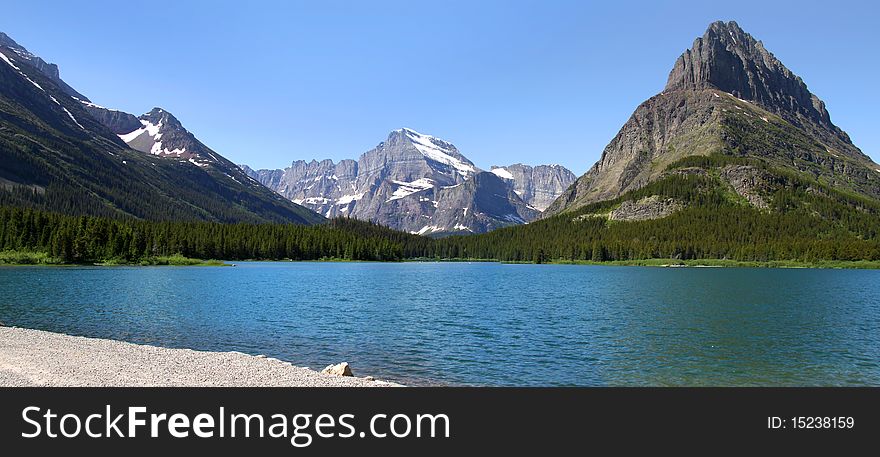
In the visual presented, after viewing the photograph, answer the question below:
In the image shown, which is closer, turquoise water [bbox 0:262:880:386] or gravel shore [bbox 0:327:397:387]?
gravel shore [bbox 0:327:397:387]

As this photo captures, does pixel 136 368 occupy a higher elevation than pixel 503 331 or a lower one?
higher

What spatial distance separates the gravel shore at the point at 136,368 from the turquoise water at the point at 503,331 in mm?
4915

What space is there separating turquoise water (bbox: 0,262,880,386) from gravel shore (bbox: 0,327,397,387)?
491 cm

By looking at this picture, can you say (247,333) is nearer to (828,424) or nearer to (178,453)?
(178,453)

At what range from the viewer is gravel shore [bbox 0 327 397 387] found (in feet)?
76.0

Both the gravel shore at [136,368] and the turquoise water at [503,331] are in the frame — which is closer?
the gravel shore at [136,368]

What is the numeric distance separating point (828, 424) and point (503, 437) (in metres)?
12.3

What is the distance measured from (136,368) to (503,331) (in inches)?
1160

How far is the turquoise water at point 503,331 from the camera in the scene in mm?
32219

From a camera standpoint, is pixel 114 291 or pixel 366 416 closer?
pixel 366 416

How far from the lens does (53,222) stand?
168 m

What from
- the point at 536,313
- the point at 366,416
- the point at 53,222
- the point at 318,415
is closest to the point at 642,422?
the point at 366,416

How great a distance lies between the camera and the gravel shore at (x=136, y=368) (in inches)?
912

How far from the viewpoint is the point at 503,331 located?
47094 mm
